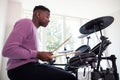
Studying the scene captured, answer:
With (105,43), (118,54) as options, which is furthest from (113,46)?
(105,43)

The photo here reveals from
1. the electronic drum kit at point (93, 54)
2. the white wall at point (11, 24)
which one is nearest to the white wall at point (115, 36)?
the white wall at point (11, 24)

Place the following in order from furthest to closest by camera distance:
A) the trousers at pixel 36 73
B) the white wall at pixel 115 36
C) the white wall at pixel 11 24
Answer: the white wall at pixel 115 36 → the white wall at pixel 11 24 → the trousers at pixel 36 73

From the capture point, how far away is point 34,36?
3.49 ft

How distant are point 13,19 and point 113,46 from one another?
2.80 meters

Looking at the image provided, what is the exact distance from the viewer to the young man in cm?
91

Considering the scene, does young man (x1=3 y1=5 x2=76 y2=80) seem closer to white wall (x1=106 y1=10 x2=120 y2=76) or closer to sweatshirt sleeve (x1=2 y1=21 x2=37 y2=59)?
sweatshirt sleeve (x1=2 y1=21 x2=37 y2=59)

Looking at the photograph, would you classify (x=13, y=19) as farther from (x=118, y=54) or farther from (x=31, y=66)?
(x=118, y=54)

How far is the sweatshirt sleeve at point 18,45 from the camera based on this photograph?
92 centimetres

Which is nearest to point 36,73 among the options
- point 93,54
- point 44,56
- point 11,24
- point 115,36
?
point 44,56

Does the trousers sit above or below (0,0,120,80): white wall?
below

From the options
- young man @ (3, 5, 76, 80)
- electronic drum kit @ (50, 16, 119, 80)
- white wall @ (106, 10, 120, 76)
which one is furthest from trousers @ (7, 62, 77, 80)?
white wall @ (106, 10, 120, 76)

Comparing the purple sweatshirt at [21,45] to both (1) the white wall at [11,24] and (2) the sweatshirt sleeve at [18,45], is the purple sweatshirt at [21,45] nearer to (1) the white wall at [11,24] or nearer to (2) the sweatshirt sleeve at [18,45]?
(2) the sweatshirt sleeve at [18,45]

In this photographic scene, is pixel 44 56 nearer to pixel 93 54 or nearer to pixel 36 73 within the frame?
pixel 36 73

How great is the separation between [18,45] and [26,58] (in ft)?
0.33
